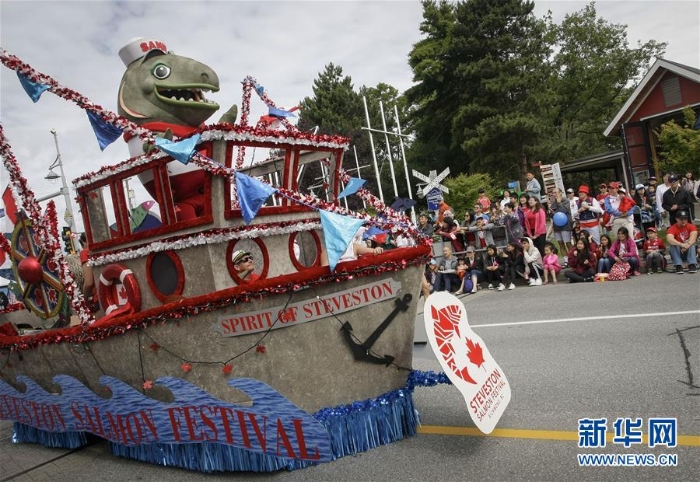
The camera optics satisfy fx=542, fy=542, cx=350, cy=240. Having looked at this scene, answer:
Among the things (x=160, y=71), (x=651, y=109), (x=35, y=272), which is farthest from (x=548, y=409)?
(x=651, y=109)

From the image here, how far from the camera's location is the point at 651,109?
24016mm

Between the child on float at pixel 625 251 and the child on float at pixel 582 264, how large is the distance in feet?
1.45

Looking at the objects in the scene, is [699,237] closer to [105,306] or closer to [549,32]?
[105,306]

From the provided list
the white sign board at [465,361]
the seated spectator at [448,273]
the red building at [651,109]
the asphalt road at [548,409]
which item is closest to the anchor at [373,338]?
the white sign board at [465,361]

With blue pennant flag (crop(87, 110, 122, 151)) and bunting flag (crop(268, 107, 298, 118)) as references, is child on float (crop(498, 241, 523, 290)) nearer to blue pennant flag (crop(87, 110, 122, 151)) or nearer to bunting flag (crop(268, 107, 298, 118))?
bunting flag (crop(268, 107, 298, 118))

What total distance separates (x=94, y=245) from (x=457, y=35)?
106 feet

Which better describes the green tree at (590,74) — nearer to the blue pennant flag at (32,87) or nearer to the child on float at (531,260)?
the child on float at (531,260)

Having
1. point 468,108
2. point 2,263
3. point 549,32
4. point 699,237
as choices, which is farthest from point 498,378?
point 549,32

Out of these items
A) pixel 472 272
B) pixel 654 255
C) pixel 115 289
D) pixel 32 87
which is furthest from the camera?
pixel 472 272

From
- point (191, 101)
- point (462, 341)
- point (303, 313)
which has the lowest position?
point (462, 341)

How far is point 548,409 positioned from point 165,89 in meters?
4.77

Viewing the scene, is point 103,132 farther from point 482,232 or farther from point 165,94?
point 482,232

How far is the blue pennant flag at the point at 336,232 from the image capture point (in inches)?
156

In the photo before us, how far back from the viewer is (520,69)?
3228 cm
